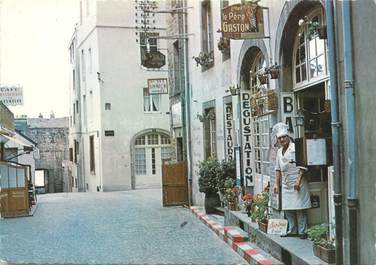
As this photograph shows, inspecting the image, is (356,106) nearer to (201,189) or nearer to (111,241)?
(111,241)

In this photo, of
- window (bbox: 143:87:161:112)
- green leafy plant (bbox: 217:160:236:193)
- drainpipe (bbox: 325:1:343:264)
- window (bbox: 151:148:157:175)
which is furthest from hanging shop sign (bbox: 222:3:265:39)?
window (bbox: 143:87:161:112)

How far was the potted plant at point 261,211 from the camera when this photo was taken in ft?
25.9

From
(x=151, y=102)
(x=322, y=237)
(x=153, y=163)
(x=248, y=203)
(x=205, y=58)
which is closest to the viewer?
(x=322, y=237)

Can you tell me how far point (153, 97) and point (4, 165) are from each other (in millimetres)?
12006

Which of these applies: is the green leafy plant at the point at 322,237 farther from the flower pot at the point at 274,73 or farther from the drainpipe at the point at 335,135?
the flower pot at the point at 274,73

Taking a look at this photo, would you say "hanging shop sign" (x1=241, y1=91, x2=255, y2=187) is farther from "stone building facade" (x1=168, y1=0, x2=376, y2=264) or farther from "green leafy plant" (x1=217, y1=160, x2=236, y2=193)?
"green leafy plant" (x1=217, y1=160, x2=236, y2=193)

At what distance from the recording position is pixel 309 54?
7691 mm

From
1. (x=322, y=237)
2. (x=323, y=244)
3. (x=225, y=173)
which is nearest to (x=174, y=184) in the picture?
(x=225, y=173)

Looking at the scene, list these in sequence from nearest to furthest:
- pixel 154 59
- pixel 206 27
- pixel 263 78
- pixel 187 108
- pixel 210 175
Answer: pixel 263 78 → pixel 210 175 → pixel 206 27 → pixel 187 108 → pixel 154 59

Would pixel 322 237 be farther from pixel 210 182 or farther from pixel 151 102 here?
pixel 151 102

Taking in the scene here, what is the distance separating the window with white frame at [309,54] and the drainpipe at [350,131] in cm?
128

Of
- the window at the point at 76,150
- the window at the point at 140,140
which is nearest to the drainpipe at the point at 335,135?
the window at the point at 140,140

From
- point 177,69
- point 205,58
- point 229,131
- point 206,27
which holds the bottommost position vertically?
point 229,131

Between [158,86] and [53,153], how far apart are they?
2325cm
